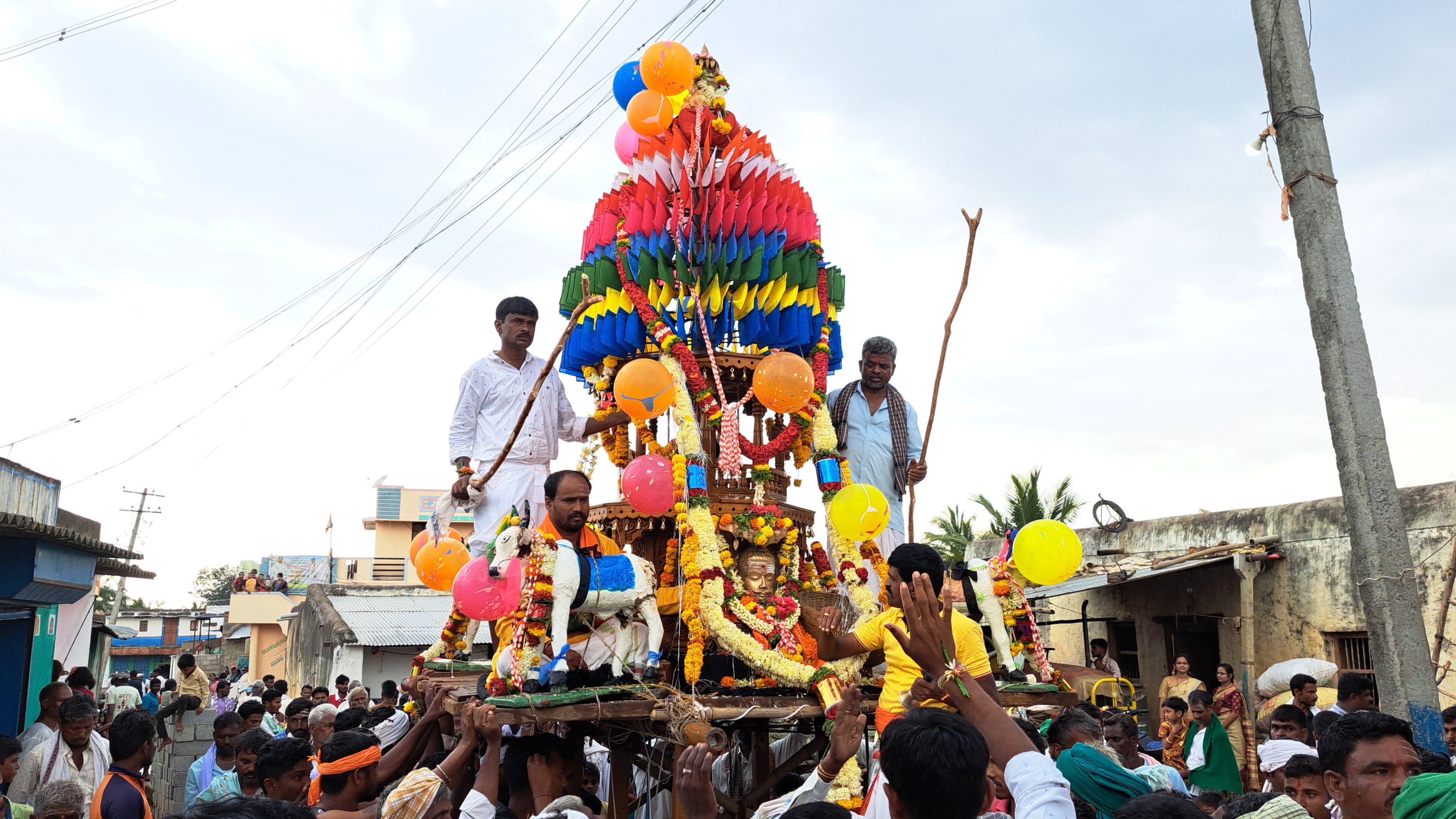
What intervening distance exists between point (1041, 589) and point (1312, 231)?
851 centimetres

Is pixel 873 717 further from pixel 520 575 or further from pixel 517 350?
pixel 517 350

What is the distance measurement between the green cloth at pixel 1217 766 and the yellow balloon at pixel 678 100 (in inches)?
237

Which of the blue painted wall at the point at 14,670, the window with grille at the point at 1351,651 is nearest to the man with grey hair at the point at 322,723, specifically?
the blue painted wall at the point at 14,670

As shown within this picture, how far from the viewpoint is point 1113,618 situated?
587 inches

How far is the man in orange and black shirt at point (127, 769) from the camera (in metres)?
5.08

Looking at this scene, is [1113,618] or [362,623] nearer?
[1113,618]

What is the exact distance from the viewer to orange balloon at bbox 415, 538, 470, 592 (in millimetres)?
7633

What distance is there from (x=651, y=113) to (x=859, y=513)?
338cm

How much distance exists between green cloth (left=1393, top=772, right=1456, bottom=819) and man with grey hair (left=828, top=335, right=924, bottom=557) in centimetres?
511

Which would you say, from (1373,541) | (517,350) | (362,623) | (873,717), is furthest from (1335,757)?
(362,623)

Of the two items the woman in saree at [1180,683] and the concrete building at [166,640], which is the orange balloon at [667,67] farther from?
the concrete building at [166,640]

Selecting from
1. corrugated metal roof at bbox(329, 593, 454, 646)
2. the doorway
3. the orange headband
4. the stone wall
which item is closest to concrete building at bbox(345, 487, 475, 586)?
corrugated metal roof at bbox(329, 593, 454, 646)

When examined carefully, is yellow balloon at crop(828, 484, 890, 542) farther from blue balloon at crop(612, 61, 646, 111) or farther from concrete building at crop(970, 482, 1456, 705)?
concrete building at crop(970, 482, 1456, 705)

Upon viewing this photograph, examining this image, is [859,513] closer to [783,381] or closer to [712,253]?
[783,381]
